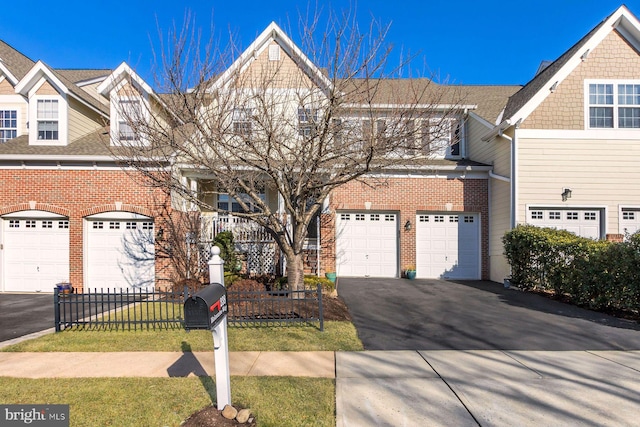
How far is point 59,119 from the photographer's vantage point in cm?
1234

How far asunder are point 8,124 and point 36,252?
567 centimetres

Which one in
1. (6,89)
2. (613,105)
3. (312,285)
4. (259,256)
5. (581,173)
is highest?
(6,89)

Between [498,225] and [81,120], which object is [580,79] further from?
[81,120]

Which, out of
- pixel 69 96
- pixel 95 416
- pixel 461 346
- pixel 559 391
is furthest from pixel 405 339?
pixel 69 96

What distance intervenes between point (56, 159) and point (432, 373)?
12777 mm

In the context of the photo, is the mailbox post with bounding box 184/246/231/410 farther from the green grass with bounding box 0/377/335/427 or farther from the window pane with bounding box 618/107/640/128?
the window pane with bounding box 618/107/640/128

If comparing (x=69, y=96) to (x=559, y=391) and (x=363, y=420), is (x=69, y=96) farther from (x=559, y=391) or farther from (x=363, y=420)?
(x=559, y=391)

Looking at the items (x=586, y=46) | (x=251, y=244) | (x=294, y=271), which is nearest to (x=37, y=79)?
(x=251, y=244)

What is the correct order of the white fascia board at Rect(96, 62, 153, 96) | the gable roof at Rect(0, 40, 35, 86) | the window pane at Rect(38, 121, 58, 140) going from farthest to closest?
the gable roof at Rect(0, 40, 35, 86) → the window pane at Rect(38, 121, 58, 140) → the white fascia board at Rect(96, 62, 153, 96)

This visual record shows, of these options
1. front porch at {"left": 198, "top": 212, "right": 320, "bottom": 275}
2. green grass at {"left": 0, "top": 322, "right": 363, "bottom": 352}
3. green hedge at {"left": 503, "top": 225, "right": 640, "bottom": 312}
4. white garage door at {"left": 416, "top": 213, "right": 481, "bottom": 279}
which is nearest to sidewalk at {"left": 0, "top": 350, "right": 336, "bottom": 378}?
green grass at {"left": 0, "top": 322, "right": 363, "bottom": 352}

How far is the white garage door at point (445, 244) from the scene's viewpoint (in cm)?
1329

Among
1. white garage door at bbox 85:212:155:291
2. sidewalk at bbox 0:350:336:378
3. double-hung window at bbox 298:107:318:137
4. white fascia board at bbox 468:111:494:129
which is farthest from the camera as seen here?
white fascia board at bbox 468:111:494:129

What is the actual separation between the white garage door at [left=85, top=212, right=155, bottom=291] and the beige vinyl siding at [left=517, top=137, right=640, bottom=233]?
12759mm

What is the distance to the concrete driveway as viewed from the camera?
7.24 meters
